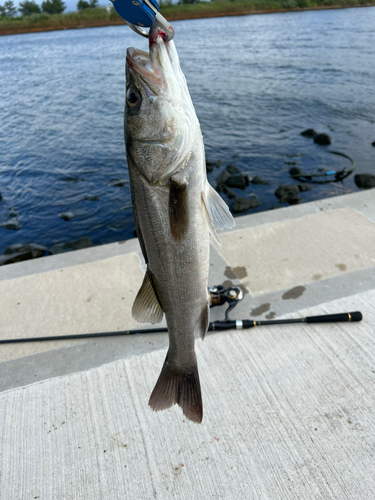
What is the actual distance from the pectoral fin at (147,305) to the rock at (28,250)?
660 cm

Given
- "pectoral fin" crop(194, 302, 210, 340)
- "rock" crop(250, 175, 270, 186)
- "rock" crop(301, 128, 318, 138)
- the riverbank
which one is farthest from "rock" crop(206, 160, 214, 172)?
the riverbank

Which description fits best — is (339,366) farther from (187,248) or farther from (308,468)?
(187,248)

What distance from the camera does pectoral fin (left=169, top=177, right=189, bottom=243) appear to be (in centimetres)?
200

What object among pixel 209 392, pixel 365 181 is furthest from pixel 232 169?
pixel 209 392

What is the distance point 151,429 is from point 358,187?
9.20 m

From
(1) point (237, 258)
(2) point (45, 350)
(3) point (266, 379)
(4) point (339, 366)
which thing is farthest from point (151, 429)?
(1) point (237, 258)

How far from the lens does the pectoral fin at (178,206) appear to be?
2002mm

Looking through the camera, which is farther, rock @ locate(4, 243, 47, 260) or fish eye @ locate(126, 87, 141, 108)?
rock @ locate(4, 243, 47, 260)

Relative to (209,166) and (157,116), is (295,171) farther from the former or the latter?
(157,116)

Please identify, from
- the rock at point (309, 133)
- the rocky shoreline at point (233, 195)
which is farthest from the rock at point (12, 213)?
the rock at point (309, 133)

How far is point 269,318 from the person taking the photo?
398 centimetres

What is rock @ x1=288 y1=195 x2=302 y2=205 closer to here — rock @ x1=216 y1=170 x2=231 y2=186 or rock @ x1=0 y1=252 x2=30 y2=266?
rock @ x1=216 y1=170 x2=231 y2=186

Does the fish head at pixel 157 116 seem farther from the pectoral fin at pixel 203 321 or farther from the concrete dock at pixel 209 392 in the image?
the concrete dock at pixel 209 392

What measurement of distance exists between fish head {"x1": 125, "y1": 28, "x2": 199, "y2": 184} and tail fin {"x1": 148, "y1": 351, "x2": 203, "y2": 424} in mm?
1215
